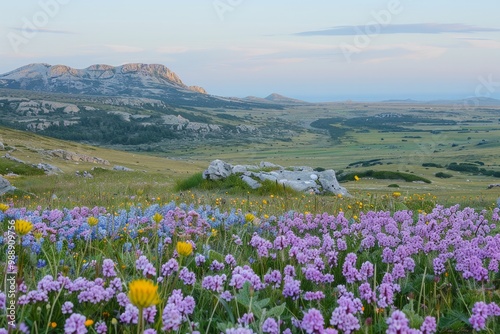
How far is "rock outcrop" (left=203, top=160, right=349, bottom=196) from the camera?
2438cm

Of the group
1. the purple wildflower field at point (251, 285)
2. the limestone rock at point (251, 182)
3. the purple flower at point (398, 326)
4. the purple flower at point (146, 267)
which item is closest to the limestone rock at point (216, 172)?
the limestone rock at point (251, 182)

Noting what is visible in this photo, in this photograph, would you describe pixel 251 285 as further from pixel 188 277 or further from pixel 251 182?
pixel 251 182

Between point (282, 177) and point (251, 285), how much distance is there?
22991 mm

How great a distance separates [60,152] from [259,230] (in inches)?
3341

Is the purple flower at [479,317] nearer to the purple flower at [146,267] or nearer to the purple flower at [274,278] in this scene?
the purple flower at [274,278]

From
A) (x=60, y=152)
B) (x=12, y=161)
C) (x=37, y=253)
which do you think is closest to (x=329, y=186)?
(x=37, y=253)

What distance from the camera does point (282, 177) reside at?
86.4ft

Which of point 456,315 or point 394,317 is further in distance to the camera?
point 456,315

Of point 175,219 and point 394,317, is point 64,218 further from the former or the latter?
point 394,317

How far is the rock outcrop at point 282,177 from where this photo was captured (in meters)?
24.4

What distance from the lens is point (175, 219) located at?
24.3 feet

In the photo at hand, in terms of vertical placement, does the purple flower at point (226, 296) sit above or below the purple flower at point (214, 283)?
below

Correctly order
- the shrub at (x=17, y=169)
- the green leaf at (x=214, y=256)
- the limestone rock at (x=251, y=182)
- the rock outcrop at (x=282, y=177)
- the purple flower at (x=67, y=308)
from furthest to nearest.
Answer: the shrub at (x=17, y=169)
the rock outcrop at (x=282, y=177)
the limestone rock at (x=251, y=182)
the green leaf at (x=214, y=256)
the purple flower at (x=67, y=308)

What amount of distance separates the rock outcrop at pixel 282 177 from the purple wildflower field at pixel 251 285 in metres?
17.1
